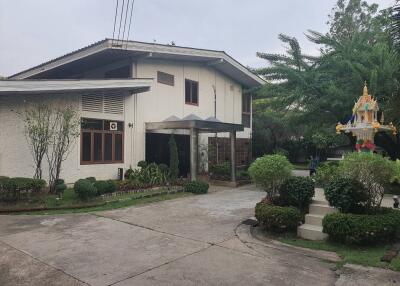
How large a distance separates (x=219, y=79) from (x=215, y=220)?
12089mm

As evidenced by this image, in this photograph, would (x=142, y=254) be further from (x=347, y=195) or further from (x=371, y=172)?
(x=371, y=172)

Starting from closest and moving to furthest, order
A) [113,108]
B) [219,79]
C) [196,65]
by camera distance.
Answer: [113,108] → [196,65] → [219,79]

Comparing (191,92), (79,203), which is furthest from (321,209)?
(191,92)

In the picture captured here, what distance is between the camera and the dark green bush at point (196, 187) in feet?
→ 42.1

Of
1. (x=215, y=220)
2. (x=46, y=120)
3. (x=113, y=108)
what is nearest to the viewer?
(x=215, y=220)

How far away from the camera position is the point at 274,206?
7.12m

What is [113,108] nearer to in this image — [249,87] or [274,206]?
[274,206]

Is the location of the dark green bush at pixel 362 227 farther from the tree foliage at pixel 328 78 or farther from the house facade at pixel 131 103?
the house facade at pixel 131 103

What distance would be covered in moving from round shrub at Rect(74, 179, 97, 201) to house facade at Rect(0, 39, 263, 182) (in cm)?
217

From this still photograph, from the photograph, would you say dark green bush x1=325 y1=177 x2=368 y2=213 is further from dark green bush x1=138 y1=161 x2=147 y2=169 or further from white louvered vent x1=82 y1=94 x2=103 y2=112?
white louvered vent x1=82 y1=94 x2=103 y2=112

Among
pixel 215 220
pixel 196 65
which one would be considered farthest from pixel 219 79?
pixel 215 220

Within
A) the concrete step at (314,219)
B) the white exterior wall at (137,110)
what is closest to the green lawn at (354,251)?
the concrete step at (314,219)

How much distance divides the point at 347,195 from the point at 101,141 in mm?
9428

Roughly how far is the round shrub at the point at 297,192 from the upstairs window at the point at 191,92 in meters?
10.3
